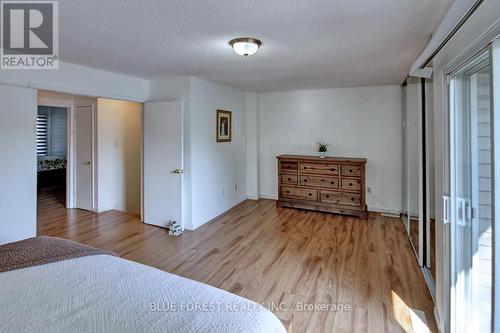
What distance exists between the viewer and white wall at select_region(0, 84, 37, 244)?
2666 mm

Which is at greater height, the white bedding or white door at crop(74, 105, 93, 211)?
white door at crop(74, 105, 93, 211)

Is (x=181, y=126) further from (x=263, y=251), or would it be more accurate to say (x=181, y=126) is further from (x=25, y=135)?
(x=263, y=251)

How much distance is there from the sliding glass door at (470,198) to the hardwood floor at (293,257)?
472mm

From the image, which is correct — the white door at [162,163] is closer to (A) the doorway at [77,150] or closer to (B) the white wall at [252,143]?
(A) the doorway at [77,150]

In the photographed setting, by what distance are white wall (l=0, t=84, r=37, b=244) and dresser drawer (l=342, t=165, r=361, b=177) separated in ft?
13.8

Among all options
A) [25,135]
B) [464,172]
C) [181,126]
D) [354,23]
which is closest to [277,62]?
[354,23]

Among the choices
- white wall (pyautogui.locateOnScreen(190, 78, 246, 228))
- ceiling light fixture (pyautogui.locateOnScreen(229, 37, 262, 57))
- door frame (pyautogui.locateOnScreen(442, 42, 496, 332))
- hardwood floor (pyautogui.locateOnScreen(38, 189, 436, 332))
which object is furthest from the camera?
white wall (pyautogui.locateOnScreen(190, 78, 246, 228))

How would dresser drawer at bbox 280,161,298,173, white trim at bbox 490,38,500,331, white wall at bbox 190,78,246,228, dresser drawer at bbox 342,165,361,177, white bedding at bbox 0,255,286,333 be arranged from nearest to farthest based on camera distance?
1. white bedding at bbox 0,255,286,333
2. white trim at bbox 490,38,500,331
3. white wall at bbox 190,78,246,228
4. dresser drawer at bbox 342,165,361,177
5. dresser drawer at bbox 280,161,298,173

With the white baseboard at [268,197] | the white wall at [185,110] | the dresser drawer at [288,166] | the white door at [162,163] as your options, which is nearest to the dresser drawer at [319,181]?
the dresser drawer at [288,166]

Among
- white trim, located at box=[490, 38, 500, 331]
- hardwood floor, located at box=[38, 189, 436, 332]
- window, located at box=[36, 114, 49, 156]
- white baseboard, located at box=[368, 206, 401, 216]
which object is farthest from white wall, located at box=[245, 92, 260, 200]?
window, located at box=[36, 114, 49, 156]

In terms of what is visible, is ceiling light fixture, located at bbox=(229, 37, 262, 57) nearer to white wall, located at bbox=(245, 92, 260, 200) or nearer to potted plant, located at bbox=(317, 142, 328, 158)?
potted plant, located at bbox=(317, 142, 328, 158)

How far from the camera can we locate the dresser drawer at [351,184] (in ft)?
14.3

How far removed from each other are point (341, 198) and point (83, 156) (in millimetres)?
4753

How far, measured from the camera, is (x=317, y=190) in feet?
15.4
